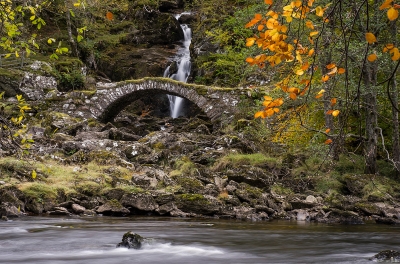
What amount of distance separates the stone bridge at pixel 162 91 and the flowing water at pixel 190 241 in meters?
10.4

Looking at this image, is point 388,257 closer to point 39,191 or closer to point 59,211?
point 59,211

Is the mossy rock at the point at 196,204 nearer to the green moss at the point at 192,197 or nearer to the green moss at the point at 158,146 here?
the green moss at the point at 192,197

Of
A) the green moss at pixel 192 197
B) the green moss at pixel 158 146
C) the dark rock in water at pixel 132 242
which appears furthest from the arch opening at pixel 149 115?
the dark rock in water at pixel 132 242

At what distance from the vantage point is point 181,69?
29.9 metres

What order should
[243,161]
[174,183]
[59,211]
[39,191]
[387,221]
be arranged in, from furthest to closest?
[243,161] < [174,183] < [39,191] < [387,221] < [59,211]

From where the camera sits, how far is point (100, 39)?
97.5 feet

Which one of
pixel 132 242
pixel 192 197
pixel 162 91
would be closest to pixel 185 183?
pixel 192 197

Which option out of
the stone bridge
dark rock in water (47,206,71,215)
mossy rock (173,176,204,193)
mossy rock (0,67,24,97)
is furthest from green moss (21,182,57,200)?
mossy rock (0,67,24,97)

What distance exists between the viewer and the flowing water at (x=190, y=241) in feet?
21.2

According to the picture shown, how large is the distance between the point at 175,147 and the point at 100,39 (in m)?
15.5

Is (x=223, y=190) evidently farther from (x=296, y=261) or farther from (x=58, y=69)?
(x=58, y=69)

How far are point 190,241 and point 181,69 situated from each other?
22.8 metres

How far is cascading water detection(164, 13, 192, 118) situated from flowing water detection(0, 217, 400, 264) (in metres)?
18.0

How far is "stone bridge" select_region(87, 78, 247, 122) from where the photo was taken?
20.5m
